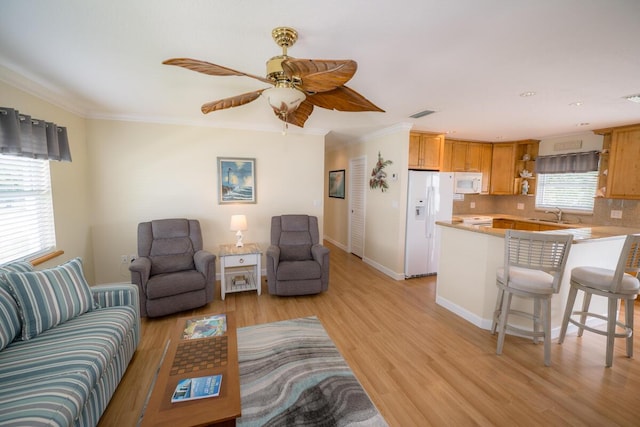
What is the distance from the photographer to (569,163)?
14.7 feet

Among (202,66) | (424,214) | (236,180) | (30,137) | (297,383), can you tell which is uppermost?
(202,66)

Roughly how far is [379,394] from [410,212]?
284 centimetres

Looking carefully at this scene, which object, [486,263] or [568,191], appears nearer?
[486,263]

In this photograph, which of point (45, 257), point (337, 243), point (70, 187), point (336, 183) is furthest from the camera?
point (337, 243)

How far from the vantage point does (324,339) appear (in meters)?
2.59

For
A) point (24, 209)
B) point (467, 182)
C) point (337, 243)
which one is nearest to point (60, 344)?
point (24, 209)

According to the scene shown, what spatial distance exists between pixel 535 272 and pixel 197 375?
9.30 feet

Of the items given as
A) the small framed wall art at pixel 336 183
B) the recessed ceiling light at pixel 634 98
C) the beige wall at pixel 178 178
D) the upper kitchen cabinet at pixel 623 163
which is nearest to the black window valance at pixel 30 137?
the beige wall at pixel 178 178

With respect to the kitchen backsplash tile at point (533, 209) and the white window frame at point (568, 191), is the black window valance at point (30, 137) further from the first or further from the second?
the white window frame at point (568, 191)

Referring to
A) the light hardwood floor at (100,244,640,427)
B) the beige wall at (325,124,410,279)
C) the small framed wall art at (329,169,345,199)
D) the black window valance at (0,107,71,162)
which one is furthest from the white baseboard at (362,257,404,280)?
the black window valance at (0,107,71,162)

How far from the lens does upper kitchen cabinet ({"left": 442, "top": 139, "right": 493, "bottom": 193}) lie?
5152 mm

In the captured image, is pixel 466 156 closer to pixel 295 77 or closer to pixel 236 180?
pixel 236 180

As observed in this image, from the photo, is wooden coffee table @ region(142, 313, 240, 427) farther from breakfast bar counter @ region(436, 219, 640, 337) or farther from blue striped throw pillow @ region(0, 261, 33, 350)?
Answer: breakfast bar counter @ region(436, 219, 640, 337)

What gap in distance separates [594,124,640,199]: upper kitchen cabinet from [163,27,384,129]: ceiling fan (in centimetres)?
429
